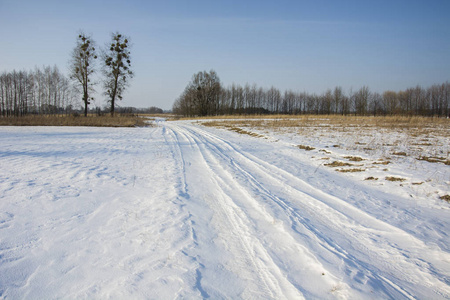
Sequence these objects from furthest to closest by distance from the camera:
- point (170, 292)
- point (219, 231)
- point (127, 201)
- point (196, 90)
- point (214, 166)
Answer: point (196, 90), point (214, 166), point (127, 201), point (219, 231), point (170, 292)

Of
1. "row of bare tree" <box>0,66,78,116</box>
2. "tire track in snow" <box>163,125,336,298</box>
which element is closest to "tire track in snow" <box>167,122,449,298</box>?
"tire track in snow" <box>163,125,336,298</box>

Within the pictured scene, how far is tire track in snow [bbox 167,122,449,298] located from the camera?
2344 millimetres

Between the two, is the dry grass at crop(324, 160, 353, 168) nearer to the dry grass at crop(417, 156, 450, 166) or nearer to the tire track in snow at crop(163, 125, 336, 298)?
the dry grass at crop(417, 156, 450, 166)

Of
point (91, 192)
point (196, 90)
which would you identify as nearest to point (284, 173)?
point (91, 192)

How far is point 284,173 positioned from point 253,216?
292cm

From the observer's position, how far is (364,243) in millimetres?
3012

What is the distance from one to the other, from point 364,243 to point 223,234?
1.86 metres

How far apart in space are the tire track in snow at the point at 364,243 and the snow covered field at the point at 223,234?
2cm

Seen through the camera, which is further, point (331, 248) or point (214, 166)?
point (214, 166)

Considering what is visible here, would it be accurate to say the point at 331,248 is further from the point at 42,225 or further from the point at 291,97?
the point at 291,97

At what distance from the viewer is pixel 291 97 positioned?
8406 centimetres

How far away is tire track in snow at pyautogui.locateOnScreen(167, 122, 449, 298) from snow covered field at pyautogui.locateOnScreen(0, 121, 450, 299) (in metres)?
0.02

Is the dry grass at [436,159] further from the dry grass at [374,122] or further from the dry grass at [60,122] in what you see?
the dry grass at [60,122]

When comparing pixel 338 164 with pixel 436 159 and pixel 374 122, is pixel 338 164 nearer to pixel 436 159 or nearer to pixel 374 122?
pixel 436 159
